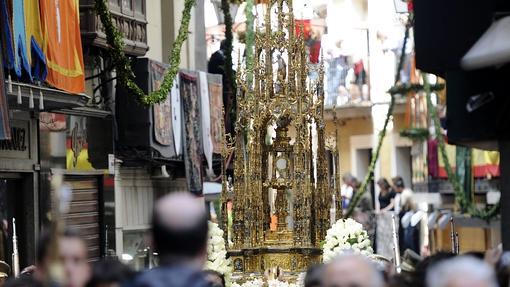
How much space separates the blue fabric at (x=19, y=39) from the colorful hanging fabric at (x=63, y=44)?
2.95 feet

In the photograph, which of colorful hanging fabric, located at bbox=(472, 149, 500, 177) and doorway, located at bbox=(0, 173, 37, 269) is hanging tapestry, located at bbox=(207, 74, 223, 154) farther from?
colorful hanging fabric, located at bbox=(472, 149, 500, 177)

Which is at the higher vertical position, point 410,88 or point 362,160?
point 410,88

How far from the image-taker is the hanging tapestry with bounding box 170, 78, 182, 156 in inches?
1193

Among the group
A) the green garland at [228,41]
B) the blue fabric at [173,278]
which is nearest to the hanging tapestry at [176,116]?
the green garland at [228,41]

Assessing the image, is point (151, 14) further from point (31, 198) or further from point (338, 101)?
point (338, 101)


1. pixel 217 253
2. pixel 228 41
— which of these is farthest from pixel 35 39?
pixel 228 41

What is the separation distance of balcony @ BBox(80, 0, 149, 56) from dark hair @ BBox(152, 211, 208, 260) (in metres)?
18.7

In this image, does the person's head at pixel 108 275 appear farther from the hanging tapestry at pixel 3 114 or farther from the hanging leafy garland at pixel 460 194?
the hanging leafy garland at pixel 460 194

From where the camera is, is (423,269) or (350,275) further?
(423,269)

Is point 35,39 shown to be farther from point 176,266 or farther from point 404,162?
point 404,162

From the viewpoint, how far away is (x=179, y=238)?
7.61m

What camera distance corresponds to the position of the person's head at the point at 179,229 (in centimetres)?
759

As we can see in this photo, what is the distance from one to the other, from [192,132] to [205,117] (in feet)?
2.65

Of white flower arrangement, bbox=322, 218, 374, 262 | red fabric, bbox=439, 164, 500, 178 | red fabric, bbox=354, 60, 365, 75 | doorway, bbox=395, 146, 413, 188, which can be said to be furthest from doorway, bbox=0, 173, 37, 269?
red fabric, bbox=354, 60, 365, 75
